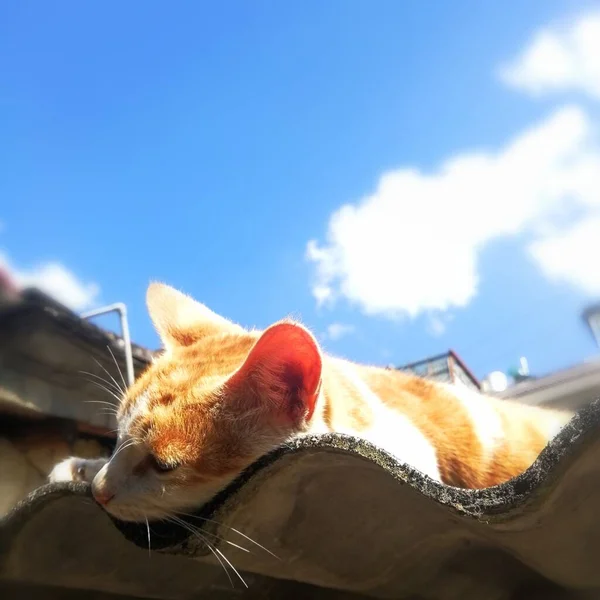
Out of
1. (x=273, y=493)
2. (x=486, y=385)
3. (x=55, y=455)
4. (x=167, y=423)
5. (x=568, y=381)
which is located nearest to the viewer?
(x=273, y=493)

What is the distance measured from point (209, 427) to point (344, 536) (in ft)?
1.14

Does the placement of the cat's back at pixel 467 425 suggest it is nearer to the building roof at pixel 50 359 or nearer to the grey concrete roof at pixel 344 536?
the grey concrete roof at pixel 344 536

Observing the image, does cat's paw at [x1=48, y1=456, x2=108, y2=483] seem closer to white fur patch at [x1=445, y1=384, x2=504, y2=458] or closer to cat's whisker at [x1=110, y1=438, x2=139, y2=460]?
cat's whisker at [x1=110, y1=438, x2=139, y2=460]

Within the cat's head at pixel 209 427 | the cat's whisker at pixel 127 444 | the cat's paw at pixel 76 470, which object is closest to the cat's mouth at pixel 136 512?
the cat's head at pixel 209 427

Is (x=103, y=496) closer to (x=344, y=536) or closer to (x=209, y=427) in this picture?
(x=209, y=427)

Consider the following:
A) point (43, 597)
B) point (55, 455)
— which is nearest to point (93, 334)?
point (55, 455)

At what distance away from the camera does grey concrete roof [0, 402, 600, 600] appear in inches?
35.9

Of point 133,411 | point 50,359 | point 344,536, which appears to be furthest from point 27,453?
point 344,536

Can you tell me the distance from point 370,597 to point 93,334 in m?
1.51

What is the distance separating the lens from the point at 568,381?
7.47 ft

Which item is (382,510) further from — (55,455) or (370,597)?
(55,455)

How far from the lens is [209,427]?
117 cm

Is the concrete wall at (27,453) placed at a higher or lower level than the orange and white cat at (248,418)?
higher

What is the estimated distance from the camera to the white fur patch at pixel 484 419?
1.71m
